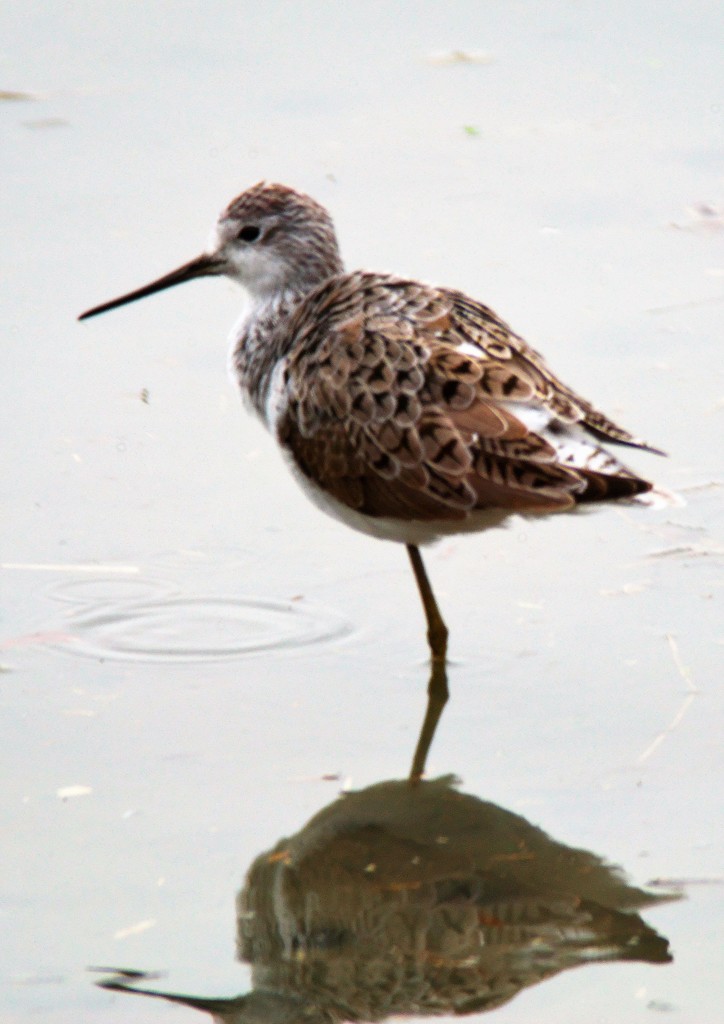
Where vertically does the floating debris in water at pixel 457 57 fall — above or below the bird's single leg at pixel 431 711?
above

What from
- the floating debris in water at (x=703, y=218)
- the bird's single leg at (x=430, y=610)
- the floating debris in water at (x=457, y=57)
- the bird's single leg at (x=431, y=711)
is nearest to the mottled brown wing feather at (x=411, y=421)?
the bird's single leg at (x=430, y=610)

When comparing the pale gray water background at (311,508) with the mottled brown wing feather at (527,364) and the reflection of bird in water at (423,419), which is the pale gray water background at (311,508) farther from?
the mottled brown wing feather at (527,364)

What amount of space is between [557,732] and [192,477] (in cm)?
228

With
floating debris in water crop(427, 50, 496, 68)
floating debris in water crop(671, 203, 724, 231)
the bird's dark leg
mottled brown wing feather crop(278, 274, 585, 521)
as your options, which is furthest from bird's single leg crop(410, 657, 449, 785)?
floating debris in water crop(427, 50, 496, 68)

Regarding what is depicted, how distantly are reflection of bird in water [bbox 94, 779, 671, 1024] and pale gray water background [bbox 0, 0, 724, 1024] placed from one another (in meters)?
0.09

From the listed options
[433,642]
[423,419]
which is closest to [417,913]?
[433,642]

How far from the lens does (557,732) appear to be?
6613 millimetres

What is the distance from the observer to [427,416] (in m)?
6.55

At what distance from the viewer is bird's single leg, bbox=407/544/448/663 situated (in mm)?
6934

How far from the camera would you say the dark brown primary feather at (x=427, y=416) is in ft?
21.0

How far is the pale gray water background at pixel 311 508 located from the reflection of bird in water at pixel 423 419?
0.64m

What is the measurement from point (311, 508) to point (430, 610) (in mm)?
1306

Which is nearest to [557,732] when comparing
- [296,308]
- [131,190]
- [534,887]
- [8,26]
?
[534,887]

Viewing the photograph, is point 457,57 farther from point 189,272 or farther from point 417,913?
point 417,913
